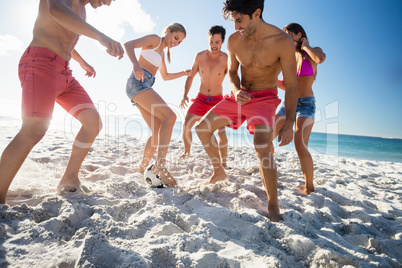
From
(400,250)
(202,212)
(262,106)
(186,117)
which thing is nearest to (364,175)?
(400,250)

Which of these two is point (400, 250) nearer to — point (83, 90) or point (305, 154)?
point (305, 154)

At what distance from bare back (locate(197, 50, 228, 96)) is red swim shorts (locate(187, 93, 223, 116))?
8cm

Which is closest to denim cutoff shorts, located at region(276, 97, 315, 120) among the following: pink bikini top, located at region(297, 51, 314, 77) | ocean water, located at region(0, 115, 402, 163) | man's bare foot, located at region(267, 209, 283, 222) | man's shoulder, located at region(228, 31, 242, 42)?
pink bikini top, located at region(297, 51, 314, 77)

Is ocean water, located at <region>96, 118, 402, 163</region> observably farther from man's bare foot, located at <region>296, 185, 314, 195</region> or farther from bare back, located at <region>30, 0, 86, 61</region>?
bare back, located at <region>30, 0, 86, 61</region>

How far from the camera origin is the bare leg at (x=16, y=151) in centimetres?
167

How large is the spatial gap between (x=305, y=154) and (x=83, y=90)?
280 cm

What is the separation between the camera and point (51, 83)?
1.88 meters

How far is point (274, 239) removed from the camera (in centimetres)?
152

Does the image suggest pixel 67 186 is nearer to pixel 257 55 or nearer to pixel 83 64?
pixel 83 64

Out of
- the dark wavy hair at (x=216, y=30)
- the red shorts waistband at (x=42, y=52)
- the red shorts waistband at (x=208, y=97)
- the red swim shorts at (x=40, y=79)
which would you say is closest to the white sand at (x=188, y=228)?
the red swim shorts at (x=40, y=79)

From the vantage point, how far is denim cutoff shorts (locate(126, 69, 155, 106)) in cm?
273

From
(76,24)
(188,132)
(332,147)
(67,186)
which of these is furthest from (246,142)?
(332,147)

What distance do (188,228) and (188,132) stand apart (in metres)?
1.84

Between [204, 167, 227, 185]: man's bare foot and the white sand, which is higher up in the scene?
[204, 167, 227, 185]: man's bare foot
